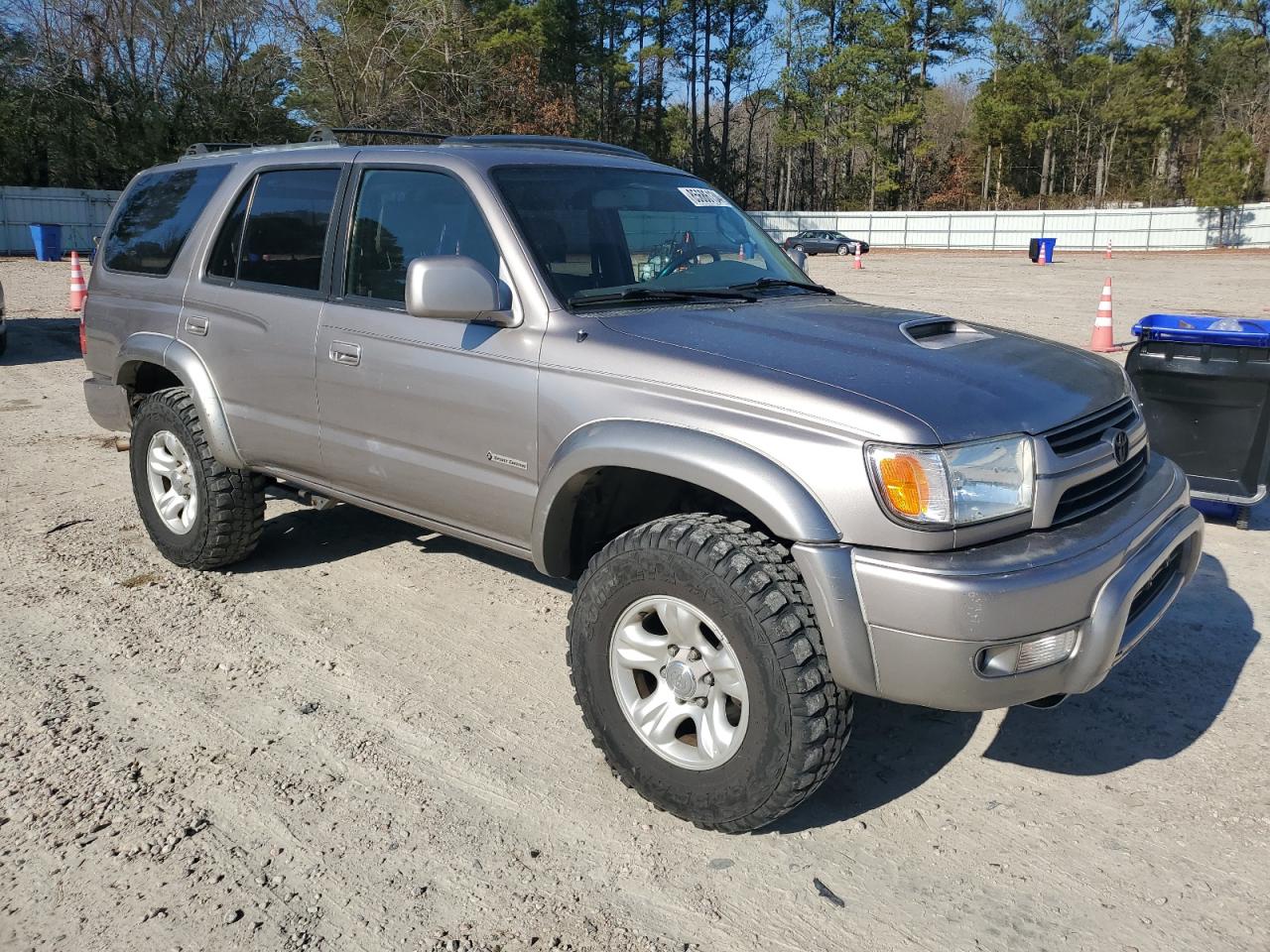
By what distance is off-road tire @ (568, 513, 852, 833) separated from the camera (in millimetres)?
2727

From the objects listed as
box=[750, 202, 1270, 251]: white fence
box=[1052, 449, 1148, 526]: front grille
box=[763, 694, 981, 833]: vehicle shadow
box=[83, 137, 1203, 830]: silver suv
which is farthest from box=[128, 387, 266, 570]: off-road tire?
box=[750, 202, 1270, 251]: white fence

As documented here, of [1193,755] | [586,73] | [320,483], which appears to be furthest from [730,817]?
[586,73]

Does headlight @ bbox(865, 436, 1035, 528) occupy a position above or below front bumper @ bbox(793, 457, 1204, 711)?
above

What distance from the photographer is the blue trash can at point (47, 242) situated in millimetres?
28844

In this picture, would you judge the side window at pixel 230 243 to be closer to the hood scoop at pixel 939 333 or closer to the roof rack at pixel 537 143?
the roof rack at pixel 537 143

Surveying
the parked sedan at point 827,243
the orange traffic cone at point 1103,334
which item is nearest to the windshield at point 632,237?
the orange traffic cone at point 1103,334

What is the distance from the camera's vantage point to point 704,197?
4.39 m

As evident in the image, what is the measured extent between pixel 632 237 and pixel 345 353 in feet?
3.90

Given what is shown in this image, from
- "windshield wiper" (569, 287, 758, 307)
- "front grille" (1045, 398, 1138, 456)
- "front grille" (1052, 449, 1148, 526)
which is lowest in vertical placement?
"front grille" (1052, 449, 1148, 526)

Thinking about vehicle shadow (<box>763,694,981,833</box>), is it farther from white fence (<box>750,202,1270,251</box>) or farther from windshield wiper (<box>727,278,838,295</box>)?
white fence (<box>750,202,1270,251</box>)

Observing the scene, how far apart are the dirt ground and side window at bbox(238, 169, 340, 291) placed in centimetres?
147

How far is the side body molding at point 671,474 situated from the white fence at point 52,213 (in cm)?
3386

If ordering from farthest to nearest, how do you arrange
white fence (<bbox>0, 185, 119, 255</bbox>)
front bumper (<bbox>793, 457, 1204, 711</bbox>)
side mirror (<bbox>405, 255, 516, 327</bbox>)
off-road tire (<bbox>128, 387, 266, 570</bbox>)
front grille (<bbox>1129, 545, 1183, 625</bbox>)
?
white fence (<bbox>0, 185, 119, 255</bbox>)
off-road tire (<bbox>128, 387, 266, 570</bbox>)
side mirror (<bbox>405, 255, 516, 327</bbox>)
front grille (<bbox>1129, 545, 1183, 625</bbox>)
front bumper (<bbox>793, 457, 1204, 711</bbox>)

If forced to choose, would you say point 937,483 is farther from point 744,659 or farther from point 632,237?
point 632,237
